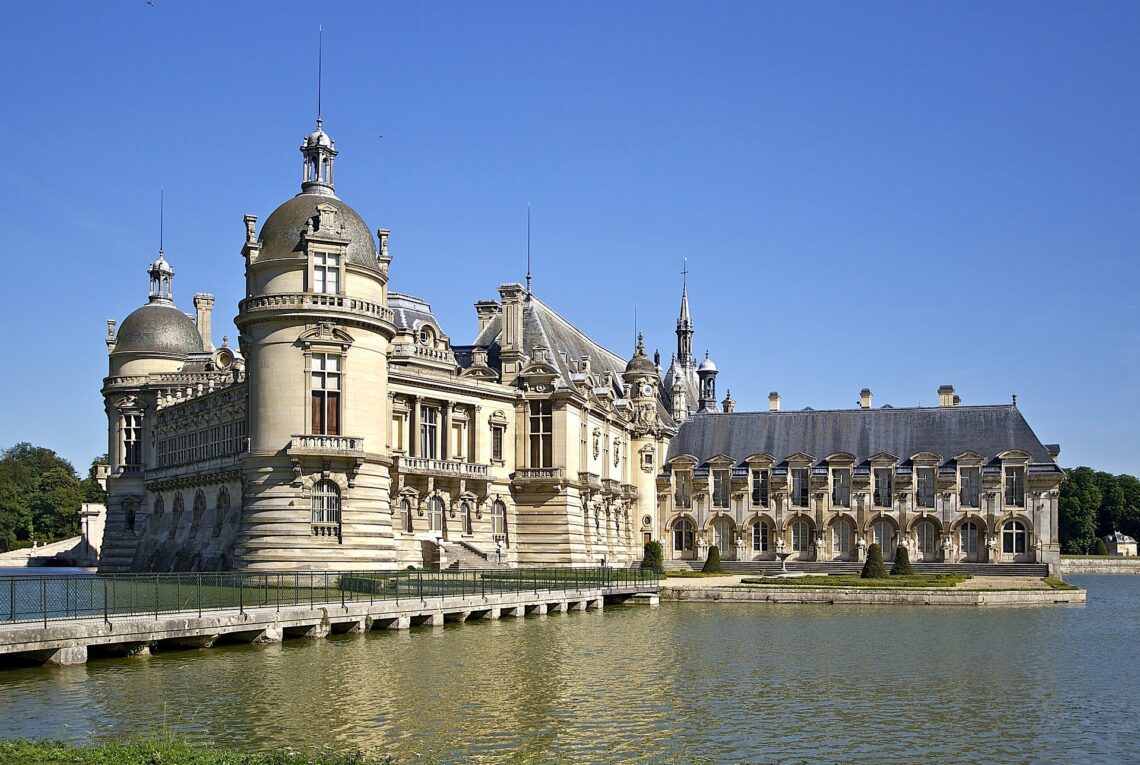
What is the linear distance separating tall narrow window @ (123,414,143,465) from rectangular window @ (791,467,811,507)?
1674 inches

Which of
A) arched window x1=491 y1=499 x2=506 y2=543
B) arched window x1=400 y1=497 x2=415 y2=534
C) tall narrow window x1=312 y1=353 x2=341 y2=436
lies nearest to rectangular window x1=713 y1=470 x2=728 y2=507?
arched window x1=491 y1=499 x2=506 y2=543

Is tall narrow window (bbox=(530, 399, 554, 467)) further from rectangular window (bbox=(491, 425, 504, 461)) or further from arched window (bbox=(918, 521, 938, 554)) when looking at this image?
arched window (bbox=(918, 521, 938, 554))

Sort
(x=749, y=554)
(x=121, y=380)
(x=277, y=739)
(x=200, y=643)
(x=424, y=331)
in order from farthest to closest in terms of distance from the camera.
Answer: (x=749, y=554)
(x=121, y=380)
(x=424, y=331)
(x=200, y=643)
(x=277, y=739)

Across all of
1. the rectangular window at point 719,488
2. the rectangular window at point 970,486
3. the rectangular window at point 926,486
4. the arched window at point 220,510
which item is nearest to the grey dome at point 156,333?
the arched window at point 220,510

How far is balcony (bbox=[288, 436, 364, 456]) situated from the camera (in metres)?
53.1

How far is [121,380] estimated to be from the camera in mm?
80562

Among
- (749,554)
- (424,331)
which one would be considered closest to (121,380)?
(424,331)

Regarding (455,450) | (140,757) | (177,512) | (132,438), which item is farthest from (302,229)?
(140,757)

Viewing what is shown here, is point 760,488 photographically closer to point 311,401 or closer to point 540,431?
point 540,431

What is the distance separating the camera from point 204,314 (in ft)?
289

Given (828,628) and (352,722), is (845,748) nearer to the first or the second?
(352,722)

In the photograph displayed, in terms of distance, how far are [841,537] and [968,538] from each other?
817 centimetres

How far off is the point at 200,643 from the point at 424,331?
37.1 meters

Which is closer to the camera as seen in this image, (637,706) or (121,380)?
(637,706)
